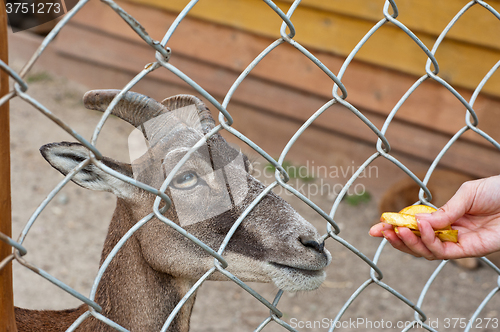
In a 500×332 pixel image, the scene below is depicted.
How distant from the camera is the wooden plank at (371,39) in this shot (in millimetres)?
4387

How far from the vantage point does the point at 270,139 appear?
5.87 m

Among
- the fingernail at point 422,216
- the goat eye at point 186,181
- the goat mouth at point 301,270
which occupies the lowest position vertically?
the goat mouth at point 301,270

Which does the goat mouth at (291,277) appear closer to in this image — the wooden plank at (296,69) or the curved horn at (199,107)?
the curved horn at (199,107)

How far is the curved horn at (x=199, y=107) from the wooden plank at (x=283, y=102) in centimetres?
333

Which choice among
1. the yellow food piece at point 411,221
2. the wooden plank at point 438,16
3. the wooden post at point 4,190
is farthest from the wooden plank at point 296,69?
the wooden post at point 4,190

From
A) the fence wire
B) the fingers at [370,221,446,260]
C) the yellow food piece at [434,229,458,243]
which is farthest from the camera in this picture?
the yellow food piece at [434,229,458,243]

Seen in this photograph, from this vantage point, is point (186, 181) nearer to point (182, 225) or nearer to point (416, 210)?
point (182, 225)

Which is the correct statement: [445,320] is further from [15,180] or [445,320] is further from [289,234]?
[15,180]

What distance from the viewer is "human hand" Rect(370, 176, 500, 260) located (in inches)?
64.8

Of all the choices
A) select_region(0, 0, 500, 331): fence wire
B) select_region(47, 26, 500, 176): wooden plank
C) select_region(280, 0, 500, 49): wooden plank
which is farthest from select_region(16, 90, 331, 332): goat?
select_region(47, 26, 500, 176): wooden plank

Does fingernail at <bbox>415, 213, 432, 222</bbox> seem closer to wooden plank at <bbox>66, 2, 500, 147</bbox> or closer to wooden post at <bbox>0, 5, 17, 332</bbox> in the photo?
wooden post at <bbox>0, 5, 17, 332</bbox>

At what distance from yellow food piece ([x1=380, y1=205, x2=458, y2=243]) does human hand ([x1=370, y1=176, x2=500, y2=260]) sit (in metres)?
0.02

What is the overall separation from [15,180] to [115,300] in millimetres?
3768

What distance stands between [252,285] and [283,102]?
244 centimetres
